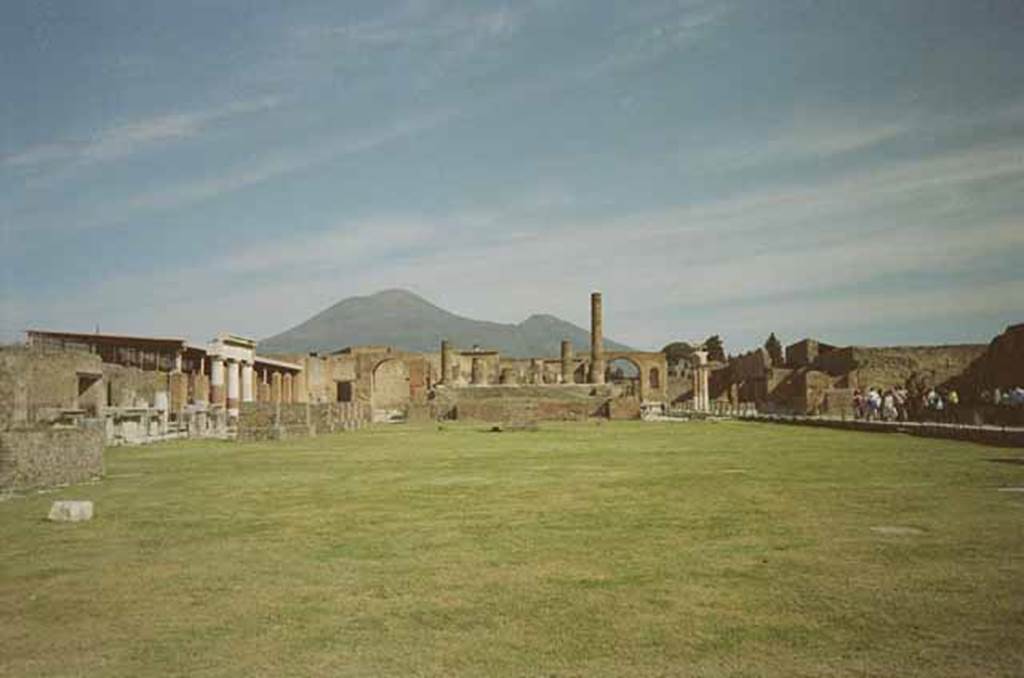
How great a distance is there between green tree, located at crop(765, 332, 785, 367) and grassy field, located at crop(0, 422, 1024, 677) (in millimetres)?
54027

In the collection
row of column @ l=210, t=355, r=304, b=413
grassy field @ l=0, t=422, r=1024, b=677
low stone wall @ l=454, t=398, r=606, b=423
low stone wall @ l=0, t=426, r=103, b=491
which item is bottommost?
low stone wall @ l=454, t=398, r=606, b=423

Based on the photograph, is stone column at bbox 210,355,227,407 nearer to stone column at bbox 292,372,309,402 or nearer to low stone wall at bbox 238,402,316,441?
low stone wall at bbox 238,402,316,441

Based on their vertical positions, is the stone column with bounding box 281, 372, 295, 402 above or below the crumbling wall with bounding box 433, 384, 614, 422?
above

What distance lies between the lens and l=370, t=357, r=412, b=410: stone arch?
64.4m

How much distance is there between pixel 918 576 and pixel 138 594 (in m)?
4.96

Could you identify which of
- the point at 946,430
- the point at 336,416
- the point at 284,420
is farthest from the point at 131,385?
the point at 946,430

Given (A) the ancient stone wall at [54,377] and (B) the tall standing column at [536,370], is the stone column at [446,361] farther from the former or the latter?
(A) the ancient stone wall at [54,377]

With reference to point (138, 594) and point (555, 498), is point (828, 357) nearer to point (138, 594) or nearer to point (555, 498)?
point (555, 498)

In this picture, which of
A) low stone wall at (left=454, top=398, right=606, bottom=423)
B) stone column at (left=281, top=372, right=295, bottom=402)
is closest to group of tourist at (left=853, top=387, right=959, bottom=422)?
low stone wall at (left=454, top=398, right=606, bottom=423)

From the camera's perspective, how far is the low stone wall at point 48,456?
1087 centimetres

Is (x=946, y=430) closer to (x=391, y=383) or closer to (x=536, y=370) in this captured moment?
(x=391, y=383)

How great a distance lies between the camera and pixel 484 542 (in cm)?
687


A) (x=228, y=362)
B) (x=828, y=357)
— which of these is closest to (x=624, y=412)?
(x=828, y=357)

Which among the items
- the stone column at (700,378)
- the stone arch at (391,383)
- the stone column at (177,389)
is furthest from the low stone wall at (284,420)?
the stone arch at (391,383)
